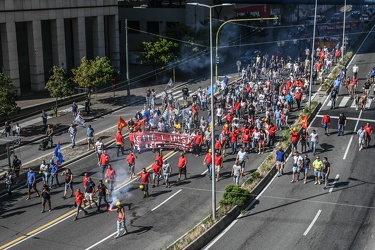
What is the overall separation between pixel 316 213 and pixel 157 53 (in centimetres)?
3416

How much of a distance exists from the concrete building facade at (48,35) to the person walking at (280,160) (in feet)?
95.2

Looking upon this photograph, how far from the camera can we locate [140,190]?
3006 centimetres

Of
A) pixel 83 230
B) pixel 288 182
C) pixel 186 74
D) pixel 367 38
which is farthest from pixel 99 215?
pixel 367 38

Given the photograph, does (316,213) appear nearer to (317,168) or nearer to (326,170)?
(326,170)

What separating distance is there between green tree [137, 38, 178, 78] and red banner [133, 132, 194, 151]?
22333mm

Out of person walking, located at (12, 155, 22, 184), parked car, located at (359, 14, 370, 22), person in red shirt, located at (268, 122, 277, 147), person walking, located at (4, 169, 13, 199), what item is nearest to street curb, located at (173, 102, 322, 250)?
person in red shirt, located at (268, 122, 277, 147)

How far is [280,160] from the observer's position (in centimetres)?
3073

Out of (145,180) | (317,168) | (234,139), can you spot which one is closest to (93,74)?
(234,139)

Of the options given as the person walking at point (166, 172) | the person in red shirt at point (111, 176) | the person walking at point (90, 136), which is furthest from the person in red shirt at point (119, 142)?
the person in red shirt at point (111, 176)

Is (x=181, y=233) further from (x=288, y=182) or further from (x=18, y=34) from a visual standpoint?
(x=18, y=34)

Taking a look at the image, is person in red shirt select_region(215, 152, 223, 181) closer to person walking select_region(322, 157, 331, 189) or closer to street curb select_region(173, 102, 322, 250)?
street curb select_region(173, 102, 322, 250)

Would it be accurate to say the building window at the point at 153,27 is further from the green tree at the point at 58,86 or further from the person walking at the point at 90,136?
the person walking at the point at 90,136

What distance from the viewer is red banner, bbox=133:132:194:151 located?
35797 millimetres

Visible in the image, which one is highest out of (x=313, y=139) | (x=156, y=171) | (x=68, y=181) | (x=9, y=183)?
(x=313, y=139)
